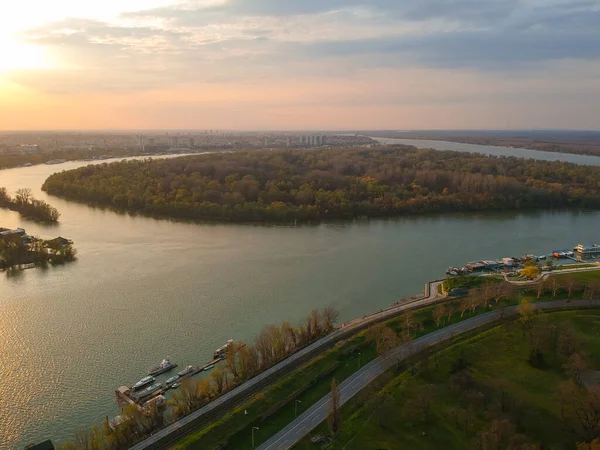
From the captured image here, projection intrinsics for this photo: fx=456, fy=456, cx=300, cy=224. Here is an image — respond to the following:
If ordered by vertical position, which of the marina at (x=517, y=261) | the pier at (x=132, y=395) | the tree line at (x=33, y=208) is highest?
the tree line at (x=33, y=208)

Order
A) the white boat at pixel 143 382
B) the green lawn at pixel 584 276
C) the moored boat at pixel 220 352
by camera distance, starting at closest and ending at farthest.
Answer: the white boat at pixel 143 382 < the moored boat at pixel 220 352 < the green lawn at pixel 584 276

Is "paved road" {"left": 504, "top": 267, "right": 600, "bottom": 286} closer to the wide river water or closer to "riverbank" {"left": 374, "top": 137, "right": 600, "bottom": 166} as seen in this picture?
the wide river water

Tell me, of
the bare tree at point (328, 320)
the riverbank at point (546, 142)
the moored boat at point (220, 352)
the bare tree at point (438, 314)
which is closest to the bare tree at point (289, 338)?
the bare tree at point (328, 320)

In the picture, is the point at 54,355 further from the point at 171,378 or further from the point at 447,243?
the point at 447,243

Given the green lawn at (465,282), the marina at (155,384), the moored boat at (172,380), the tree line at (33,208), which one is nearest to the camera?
the marina at (155,384)

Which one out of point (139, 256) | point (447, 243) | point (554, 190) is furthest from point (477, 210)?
point (139, 256)

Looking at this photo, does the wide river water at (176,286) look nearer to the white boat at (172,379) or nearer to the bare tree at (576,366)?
the white boat at (172,379)
